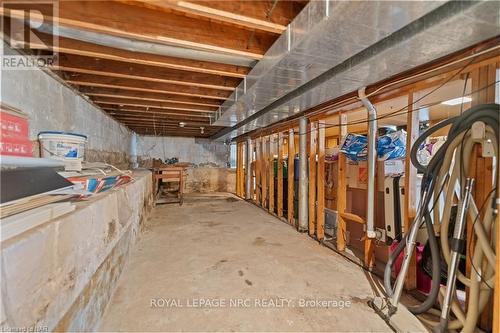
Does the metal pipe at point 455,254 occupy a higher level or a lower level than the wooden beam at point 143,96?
lower

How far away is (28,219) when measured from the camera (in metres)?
0.85

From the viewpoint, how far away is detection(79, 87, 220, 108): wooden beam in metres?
3.03

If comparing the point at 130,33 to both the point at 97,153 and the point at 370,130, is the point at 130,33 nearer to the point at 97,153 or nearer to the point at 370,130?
the point at 370,130

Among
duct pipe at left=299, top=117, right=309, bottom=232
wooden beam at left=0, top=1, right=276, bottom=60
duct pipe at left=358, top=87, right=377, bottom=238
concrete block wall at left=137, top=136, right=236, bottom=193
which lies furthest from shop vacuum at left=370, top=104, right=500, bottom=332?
concrete block wall at left=137, top=136, right=236, bottom=193

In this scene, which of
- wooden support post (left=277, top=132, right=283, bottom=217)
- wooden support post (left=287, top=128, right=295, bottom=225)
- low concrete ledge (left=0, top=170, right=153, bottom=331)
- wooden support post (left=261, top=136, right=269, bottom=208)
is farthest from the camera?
wooden support post (left=261, top=136, right=269, bottom=208)

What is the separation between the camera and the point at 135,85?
282 centimetres

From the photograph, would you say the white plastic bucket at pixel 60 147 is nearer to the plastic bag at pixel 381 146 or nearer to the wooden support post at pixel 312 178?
the plastic bag at pixel 381 146

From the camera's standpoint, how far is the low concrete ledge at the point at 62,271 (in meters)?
0.70

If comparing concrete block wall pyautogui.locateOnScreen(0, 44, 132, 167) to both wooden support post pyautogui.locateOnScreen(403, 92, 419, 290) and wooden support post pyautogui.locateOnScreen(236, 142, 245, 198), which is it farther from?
wooden support post pyautogui.locateOnScreen(236, 142, 245, 198)

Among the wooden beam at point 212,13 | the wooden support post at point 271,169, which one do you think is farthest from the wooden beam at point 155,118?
the wooden beam at point 212,13

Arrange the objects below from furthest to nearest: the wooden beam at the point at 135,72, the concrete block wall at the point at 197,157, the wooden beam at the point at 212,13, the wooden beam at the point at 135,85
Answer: the concrete block wall at the point at 197,157 < the wooden beam at the point at 135,85 < the wooden beam at the point at 135,72 < the wooden beam at the point at 212,13

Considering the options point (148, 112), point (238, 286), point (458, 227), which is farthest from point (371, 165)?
point (148, 112)

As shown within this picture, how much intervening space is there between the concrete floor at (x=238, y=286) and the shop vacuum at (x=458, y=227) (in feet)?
1.10

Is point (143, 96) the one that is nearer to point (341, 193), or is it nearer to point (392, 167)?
point (341, 193)
